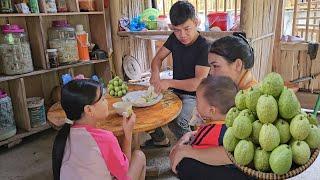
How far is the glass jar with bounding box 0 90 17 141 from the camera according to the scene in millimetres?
2445

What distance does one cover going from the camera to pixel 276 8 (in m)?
3.13

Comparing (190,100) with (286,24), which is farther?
(286,24)

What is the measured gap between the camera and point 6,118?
2477 mm

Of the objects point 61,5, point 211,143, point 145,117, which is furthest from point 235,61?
point 61,5

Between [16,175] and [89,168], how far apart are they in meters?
1.31

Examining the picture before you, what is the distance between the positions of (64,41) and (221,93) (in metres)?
2.21

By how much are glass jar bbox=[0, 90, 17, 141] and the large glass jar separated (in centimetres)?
65

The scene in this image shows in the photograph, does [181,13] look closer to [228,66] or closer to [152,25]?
[228,66]

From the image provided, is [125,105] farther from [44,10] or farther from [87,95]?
[44,10]

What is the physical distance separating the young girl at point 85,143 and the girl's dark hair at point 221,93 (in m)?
0.47

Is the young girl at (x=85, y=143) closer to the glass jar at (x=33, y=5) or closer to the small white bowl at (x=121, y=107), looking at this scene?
the small white bowl at (x=121, y=107)

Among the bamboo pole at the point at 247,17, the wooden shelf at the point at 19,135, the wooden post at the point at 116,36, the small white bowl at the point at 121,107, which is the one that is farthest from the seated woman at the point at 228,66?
the wooden post at the point at 116,36

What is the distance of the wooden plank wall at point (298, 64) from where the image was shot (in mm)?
3084

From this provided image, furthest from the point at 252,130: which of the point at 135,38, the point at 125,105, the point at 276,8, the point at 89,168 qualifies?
the point at 135,38
